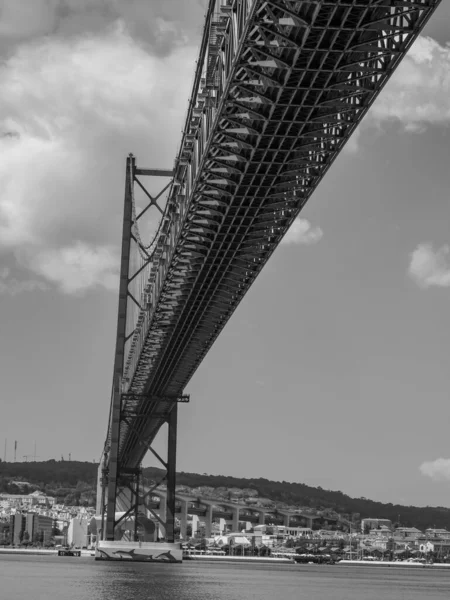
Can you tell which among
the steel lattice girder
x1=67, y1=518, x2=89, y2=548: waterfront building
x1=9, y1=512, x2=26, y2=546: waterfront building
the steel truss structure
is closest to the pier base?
the steel truss structure

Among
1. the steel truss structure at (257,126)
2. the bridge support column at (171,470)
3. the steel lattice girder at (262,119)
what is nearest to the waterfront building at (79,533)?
the bridge support column at (171,470)

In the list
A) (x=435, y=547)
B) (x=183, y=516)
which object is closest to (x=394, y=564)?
(x=183, y=516)

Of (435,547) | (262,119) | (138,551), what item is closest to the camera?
(262,119)

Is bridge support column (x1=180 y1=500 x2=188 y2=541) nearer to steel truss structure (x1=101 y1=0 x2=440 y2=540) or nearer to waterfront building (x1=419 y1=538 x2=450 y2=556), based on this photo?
waterfront building (x1=419 y1=538 x2=450 y2=556)

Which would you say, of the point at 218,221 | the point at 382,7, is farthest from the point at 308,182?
the point at 382,7

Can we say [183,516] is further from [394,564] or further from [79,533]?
[394,564]

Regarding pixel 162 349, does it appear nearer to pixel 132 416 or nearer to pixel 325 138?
pixel 132 416
